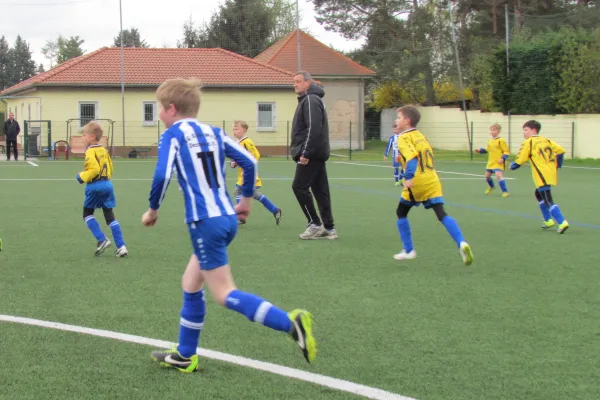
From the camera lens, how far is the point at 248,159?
4891mm

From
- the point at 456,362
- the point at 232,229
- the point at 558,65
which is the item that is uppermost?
the point at 558,65

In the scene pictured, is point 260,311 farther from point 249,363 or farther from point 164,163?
point 164,163

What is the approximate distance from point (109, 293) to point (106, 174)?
7.50ft

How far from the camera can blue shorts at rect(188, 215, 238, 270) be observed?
15.0 feet

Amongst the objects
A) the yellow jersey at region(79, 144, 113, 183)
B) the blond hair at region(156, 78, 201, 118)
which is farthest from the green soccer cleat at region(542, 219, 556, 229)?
the blond hair at region(156, 78, 201, 118)

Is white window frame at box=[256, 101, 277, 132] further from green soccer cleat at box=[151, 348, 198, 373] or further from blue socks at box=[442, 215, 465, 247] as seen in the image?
green soccer cleat at box=[151, 348, 198, 373]

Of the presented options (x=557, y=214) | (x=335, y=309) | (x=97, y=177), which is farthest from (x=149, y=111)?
(x=335, y=309)

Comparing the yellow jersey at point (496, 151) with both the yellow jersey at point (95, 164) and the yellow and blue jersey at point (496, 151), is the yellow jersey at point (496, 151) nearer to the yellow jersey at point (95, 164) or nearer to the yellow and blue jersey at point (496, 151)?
the yellow and blue jersey at point (496, 151)

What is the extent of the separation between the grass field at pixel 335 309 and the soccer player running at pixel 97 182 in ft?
0.80

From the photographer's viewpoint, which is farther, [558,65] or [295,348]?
[558,65]

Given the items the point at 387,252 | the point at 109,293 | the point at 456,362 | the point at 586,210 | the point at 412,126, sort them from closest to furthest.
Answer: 1. the point at 456,362
2. the point at 109,293
3. the point at 412,126
4. the point at 387,252
5. the point at 586,210

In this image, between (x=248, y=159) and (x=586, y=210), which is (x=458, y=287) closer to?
(x=248, y=159)

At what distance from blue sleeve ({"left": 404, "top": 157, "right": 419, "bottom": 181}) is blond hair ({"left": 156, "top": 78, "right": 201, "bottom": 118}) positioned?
4.21 m

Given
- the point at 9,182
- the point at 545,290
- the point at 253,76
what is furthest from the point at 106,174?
the point at 253,76
